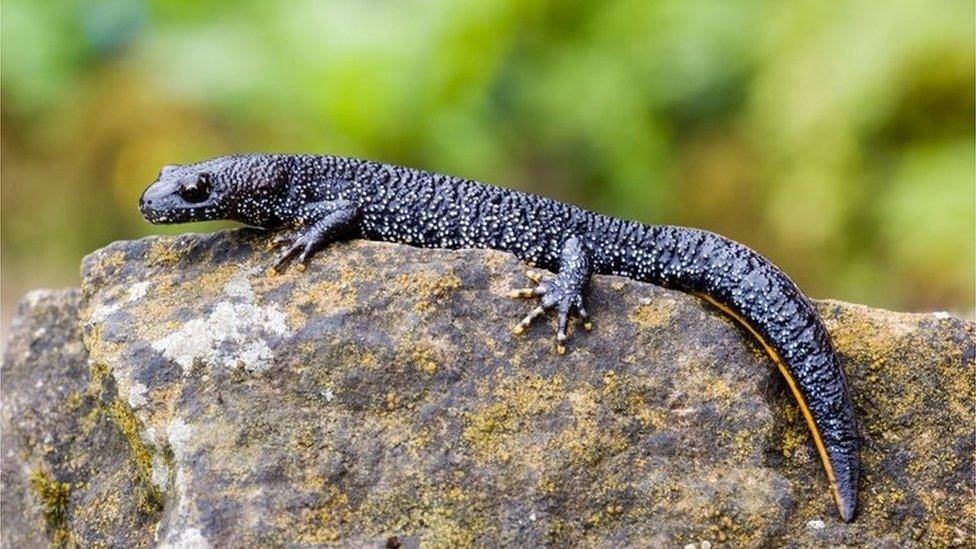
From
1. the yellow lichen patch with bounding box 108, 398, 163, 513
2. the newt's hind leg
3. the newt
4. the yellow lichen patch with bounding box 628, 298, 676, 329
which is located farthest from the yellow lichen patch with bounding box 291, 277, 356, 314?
the yellow lichen patch with bounding box 628, 298, 676, 329

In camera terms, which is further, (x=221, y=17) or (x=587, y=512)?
(x=221, y=17)

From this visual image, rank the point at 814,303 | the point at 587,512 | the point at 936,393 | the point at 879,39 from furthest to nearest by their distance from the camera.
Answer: the point at 879,39 → the point at 814,303 → the point at 936,393 → the point at 587,512

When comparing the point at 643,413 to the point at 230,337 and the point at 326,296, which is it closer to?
the point at 326,296

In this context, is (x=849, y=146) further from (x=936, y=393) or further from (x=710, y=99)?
(x=936, y=393)

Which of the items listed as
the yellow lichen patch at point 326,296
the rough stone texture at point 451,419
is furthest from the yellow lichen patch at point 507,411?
the yellow lichen patch at point 326,296

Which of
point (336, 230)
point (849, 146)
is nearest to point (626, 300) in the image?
point (336, 230)

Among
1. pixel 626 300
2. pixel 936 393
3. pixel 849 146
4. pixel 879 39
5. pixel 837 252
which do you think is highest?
pixel 879 39
